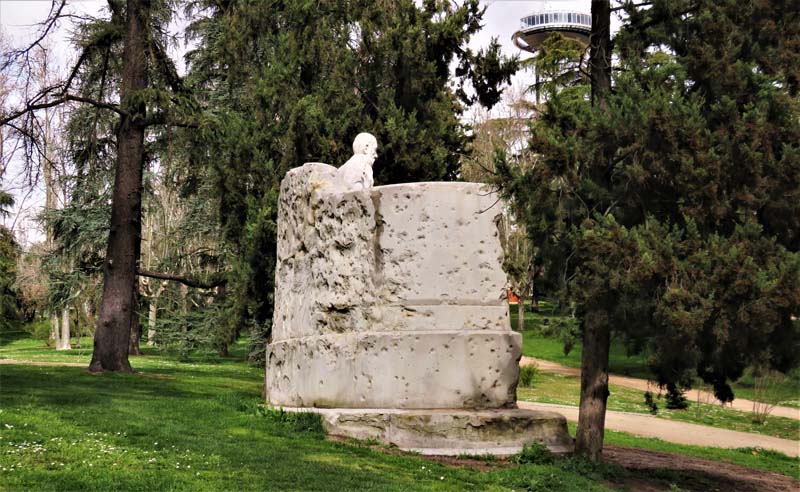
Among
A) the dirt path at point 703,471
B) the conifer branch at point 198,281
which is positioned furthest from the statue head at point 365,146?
the conifer branch at point 198,281

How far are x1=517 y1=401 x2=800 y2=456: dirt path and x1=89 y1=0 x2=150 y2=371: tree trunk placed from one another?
7874 mm

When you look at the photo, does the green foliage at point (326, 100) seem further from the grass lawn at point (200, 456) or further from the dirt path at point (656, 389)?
the dirt path at point (656, 389)

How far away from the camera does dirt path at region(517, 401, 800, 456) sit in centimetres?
1509

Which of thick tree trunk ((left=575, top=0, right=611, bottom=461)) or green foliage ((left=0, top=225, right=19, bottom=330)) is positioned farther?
green foliage ((left=0, top=225, right=19, bottom=330))

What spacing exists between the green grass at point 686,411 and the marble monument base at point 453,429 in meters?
10.0

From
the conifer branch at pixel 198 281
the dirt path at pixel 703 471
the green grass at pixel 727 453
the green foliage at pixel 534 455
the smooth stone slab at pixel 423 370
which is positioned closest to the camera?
the green foliage at pixel 534 455

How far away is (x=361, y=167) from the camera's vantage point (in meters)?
10.7

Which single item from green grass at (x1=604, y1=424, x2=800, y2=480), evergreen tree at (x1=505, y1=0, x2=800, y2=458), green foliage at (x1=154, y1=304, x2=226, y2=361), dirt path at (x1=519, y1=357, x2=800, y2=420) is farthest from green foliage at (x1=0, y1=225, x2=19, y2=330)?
evergreen tree at (x1=505, y1=0, x2=800, y2=458)

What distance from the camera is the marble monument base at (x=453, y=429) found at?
882 cm

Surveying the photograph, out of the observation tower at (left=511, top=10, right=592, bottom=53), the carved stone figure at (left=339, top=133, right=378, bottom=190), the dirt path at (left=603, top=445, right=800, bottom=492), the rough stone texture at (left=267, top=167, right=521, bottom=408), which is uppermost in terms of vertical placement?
the observation tower at (left=511, top=10, right=592, bottom=53)

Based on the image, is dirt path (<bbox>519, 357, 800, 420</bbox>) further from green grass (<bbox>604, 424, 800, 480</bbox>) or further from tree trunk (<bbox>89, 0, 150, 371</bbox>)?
tree trunk (<bbox>89, 0, 150, 371</bbox>)

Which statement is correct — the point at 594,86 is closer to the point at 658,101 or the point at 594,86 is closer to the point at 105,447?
the point at 658,101

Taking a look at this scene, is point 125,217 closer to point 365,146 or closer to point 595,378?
point 365,146

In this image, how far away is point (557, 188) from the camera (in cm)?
834
